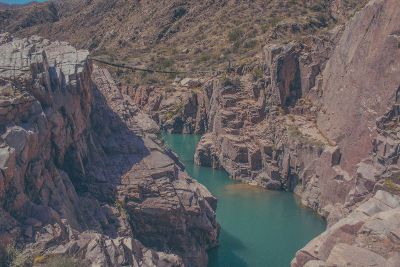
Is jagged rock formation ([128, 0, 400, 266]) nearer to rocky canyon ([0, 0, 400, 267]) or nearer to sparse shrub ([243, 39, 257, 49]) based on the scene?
rocky canyon ([0, 0, 400, 267])

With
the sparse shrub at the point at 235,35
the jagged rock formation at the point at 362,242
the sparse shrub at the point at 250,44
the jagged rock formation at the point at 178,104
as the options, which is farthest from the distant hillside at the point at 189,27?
the jagged rock formation at the point at 362,242

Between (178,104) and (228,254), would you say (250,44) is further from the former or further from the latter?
(228,254)

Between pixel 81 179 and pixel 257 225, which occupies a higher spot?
pixel 81 179

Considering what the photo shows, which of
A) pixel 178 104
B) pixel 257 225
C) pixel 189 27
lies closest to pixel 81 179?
pixel 257 225

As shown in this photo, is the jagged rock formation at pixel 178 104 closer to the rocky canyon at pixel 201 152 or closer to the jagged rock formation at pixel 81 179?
the rocky canyon at pixel 201 152

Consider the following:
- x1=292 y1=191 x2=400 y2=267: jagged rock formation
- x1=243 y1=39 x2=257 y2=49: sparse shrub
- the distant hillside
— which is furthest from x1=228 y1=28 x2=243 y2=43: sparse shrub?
x1=292 y1=191 x2=400 y2=267: jagged rock formation

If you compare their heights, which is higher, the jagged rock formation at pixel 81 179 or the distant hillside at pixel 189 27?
the distant hillside at pixel 189 27
